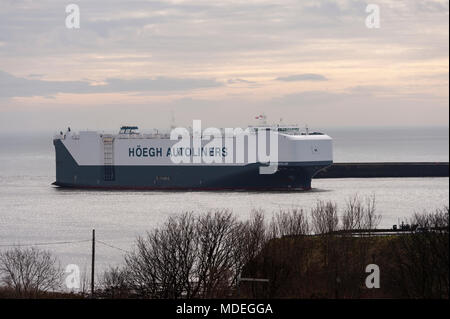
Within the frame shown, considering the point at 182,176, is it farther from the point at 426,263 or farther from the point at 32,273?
the point at 426,263

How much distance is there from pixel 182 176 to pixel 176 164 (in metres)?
0.88

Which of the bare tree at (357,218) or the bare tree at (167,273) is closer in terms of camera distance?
the bare tree at (167,273)

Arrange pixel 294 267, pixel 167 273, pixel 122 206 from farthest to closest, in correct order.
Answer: pixel 122 206
pixel 294 267
pixel 167 273

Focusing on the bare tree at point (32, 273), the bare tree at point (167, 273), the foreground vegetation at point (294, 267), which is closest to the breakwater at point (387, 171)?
the bare tree at point (32, 273)

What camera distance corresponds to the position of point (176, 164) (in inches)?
2110

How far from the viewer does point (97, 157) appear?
5631 cm

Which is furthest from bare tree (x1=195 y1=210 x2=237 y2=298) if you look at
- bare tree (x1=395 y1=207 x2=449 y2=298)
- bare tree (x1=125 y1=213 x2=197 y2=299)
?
bare tree (x1=395 y1=207 x2=449 y2=298)

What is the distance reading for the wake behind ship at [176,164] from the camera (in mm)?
51250

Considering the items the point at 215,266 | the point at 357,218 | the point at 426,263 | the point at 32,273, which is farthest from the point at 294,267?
the point at 32,273

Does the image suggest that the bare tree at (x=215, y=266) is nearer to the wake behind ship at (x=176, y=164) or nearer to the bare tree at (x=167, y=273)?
the bare tree at (x=167, y=273)

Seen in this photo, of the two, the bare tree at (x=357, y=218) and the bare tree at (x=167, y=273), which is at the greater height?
→ the bare tree at (x=357, y=218)

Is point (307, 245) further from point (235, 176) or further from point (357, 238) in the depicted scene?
point (235, 176)

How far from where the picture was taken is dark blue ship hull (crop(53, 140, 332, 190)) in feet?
168
